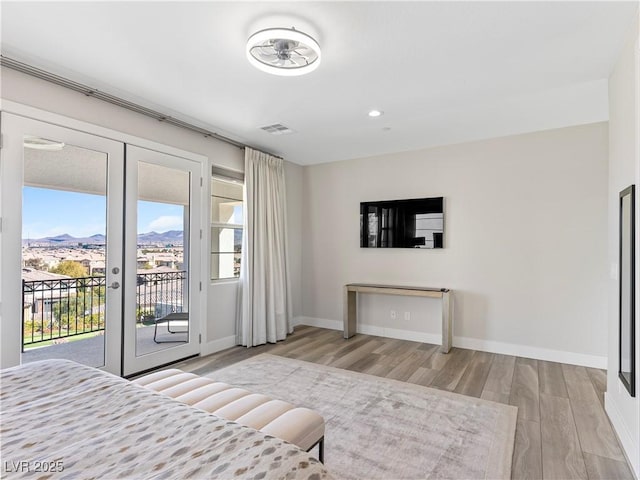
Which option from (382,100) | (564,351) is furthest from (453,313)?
(382,100)

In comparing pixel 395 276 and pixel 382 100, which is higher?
pixel 382 100

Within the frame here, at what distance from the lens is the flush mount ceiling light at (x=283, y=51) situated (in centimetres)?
216

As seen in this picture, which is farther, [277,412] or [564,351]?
[564,351]

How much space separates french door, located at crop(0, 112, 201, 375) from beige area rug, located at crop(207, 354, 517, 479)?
3.10 feet

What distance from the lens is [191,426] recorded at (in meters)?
1.19

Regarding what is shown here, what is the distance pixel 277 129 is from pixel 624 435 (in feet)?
13.4

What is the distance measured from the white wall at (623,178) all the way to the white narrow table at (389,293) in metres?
1.70

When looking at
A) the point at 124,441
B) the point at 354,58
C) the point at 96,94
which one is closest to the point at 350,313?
the point at 354,58

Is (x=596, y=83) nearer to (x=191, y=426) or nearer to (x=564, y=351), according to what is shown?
(x=564, y=351)

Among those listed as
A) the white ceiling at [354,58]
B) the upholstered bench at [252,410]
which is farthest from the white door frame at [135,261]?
the upholstered bench at [252,410]

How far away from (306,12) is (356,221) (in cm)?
356

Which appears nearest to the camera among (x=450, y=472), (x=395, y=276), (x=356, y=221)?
(x=450, y=472)

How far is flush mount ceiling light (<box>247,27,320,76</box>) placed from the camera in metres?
2.16

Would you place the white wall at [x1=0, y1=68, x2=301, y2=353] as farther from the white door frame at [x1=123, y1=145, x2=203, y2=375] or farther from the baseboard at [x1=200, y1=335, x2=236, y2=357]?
the white door frame at [x1=123, y1=145, x2=203, y2=375]
